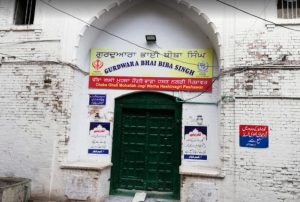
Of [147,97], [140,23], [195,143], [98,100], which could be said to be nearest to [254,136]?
[195,143]

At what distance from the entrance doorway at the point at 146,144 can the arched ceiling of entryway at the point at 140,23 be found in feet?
4.79

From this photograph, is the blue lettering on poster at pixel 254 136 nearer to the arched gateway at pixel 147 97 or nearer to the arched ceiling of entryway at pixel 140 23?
the arched gateway at pixel 147 97

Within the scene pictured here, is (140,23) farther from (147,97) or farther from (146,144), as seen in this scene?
(146,144)

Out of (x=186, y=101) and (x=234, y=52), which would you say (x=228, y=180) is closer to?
(x=186, y=101)

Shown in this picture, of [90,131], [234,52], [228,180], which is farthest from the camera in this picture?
[90,131]

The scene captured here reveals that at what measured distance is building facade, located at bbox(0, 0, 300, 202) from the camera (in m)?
5.95

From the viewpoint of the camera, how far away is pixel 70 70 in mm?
6777

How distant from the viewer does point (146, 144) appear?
7.11 meters

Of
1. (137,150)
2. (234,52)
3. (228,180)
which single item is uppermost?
(234,52)

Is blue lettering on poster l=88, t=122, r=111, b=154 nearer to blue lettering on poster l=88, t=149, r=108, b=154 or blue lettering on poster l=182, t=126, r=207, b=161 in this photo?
blue lettering on poster l=88, t=149, r=108, b=154

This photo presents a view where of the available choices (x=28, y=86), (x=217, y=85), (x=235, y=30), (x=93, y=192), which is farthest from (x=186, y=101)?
(x=28, y=86)

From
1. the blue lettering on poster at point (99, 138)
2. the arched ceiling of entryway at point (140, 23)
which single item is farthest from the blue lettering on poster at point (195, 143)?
the blue lettering on poster at point (99, 138)

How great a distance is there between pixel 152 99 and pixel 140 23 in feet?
6.57

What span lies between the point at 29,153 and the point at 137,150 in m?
2.51
